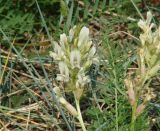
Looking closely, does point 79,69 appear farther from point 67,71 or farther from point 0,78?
point 0,78

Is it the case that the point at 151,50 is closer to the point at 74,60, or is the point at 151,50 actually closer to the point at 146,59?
the point at 146,59

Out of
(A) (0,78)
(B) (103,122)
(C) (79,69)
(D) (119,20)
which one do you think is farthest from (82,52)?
(D) (119,20)

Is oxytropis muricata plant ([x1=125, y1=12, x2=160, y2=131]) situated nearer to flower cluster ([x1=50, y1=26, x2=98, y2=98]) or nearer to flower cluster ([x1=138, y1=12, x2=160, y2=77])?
flower cluster ([x1=138, y1=12, x2=160, y2=77])

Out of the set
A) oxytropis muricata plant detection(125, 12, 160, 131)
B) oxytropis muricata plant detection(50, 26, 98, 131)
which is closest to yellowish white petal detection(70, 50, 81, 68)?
oxytropis muricata plant detection(50, 26, 98, 131)

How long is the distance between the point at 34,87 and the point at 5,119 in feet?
0.81

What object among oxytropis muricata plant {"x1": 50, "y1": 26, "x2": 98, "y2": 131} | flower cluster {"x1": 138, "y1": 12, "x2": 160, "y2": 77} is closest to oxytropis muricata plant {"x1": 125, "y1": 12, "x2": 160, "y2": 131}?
flower cluster {"x1": 138, "y1": 12, "x2": 160, "y2": 77}

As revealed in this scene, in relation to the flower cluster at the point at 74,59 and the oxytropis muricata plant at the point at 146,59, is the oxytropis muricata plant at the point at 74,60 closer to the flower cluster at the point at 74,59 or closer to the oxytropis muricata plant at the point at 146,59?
the flower cluster at the point at 74,59

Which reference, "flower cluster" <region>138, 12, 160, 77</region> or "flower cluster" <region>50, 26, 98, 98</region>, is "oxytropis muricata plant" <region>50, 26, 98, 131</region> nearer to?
"flower cluster" <region>50, 26, 98, 98</region>

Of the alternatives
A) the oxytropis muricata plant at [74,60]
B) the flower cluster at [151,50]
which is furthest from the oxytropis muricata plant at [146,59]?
the oxytropis muricata plant at [74,60]

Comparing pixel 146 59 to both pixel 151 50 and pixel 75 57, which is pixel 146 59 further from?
pixel 75 57

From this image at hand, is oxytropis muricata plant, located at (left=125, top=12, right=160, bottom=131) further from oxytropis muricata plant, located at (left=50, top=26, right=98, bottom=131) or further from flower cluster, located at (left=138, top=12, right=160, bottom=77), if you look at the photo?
oxytropis muricata plant, located at (left=50, top=26, right=98, bottom=131)

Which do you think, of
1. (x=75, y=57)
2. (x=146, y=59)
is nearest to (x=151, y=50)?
(x=146, y=59)

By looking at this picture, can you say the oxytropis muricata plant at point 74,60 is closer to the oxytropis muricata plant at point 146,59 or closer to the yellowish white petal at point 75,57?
the yellowish white petal at point 75,57

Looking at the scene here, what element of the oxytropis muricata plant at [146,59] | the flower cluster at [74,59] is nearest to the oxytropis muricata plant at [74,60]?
the flower cluster at [74,59]
